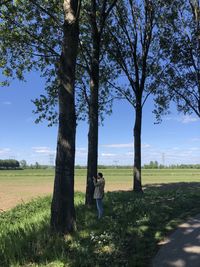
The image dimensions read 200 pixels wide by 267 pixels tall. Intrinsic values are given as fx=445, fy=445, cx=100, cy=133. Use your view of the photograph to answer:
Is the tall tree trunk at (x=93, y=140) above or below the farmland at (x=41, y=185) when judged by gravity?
above

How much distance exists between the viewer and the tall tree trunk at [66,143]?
11.5 metres

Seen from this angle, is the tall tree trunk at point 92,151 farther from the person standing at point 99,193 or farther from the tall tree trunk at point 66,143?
the tall tree trunk at point 66,143

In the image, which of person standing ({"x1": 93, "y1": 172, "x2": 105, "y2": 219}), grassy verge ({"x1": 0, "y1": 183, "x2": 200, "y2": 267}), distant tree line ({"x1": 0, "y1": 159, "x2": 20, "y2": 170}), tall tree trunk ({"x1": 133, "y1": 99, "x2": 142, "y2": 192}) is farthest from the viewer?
distant tree line ({"x1": 0, "y1": 159, "x2": 20, "y2": 170})

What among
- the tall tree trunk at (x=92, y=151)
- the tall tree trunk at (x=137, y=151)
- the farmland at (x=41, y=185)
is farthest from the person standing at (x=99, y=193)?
the farmland at (x=41, y=185)

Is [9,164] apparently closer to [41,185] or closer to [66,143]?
[41,185]

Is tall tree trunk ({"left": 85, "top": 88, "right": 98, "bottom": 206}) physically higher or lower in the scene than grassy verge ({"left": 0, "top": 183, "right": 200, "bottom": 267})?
higher

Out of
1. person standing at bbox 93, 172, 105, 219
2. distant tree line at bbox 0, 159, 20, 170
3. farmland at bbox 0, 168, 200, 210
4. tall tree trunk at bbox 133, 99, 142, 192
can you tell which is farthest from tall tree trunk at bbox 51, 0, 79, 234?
distant tree line at bbox 0, 159, 20, 170

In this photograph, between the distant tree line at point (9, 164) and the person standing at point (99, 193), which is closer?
the person standing at point (99, 193)

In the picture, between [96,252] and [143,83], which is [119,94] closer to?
[143,83]

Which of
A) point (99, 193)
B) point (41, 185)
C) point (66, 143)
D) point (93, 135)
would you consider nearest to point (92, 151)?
point (93, 135)

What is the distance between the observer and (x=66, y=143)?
11656mm

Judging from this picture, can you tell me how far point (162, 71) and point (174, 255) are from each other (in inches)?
850

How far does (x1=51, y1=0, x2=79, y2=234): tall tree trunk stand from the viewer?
11.5m

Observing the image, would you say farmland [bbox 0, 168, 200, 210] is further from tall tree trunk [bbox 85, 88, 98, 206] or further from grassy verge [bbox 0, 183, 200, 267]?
grassy verge [bbox 0, 183, 200, 267]
